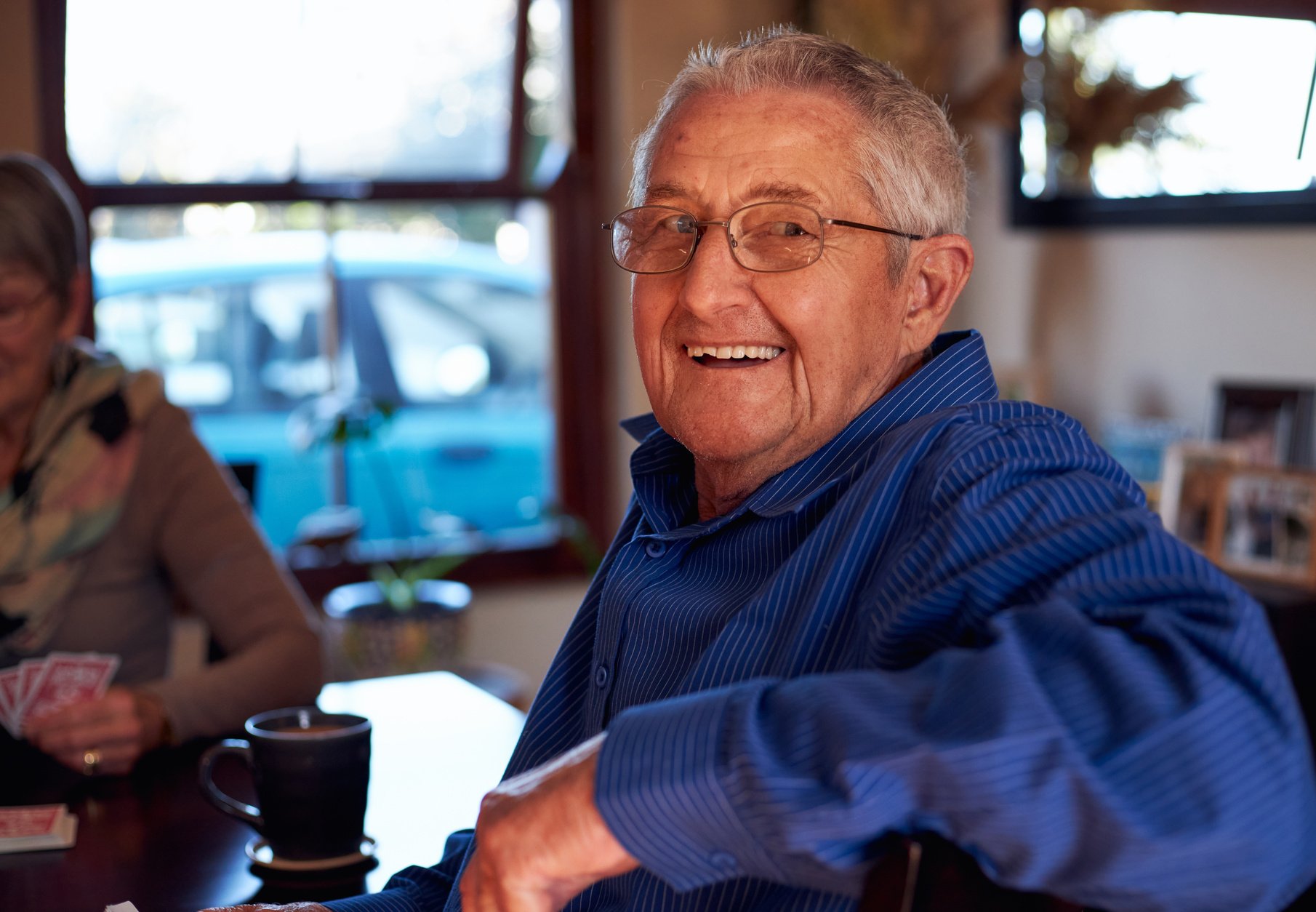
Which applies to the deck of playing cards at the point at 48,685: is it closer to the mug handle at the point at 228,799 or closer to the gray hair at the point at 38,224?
the mug handle at the point at 228,799

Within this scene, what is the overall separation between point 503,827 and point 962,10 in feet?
10.4

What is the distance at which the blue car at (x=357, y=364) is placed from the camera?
3592 mm

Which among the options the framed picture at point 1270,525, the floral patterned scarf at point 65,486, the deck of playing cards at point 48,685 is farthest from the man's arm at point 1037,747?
the framed picture at point 1270,525

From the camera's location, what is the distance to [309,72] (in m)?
3.64

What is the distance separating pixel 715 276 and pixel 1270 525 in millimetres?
1813

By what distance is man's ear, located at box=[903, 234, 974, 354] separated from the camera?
3.65 feet

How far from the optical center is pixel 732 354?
1.09 meters

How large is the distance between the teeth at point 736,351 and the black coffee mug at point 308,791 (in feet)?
1.42

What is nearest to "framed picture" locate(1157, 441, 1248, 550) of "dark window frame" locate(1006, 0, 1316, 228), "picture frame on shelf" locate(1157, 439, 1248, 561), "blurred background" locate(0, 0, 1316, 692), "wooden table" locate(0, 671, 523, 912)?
"picture frame on shelf" locate(1157, 439, 1248, 561)

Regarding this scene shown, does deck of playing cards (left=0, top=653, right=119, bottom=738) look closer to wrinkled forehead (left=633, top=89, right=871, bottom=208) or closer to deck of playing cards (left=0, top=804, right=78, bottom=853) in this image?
deck of playing cards (left=0, top=804, right=78, bottom=853)

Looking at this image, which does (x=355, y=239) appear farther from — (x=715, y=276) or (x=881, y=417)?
(x=881, y=417)

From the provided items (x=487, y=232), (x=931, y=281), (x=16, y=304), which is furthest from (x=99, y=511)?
(x=487, y=232)

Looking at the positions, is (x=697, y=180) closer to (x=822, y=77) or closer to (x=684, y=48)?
(x=822, y=77)

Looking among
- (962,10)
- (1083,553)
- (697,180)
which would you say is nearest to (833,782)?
(1083,553)
